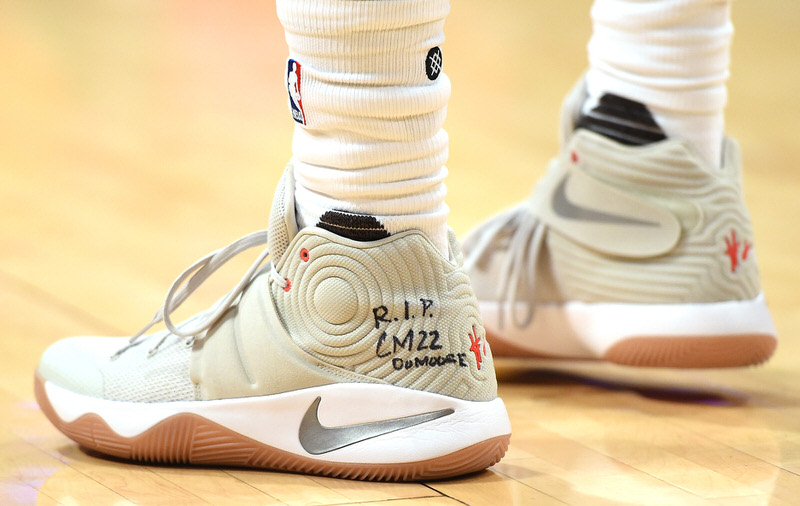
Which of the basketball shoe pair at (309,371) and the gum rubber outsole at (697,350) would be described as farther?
the gum rubber outsole at (697,350)

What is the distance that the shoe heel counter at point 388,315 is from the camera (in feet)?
2.72

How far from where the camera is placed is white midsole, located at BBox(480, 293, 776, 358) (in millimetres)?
1130

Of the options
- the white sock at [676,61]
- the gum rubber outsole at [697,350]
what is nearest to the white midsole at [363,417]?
the gum rubber outsole at [697,350]

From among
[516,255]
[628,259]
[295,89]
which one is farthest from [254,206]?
[295,89]

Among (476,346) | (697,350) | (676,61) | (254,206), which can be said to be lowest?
(254,206)

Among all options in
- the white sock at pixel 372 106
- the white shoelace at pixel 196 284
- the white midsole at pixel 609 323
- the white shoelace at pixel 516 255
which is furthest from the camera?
the white shoelace at pixel 516 255

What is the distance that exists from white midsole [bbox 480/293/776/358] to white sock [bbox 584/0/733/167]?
17 cm

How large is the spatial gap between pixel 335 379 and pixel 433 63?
0.25 meters

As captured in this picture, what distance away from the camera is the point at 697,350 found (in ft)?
3.72

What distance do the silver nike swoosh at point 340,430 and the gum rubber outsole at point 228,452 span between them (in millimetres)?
14

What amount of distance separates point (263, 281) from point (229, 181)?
1.41 meters

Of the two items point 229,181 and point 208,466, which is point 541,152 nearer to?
point 229,181

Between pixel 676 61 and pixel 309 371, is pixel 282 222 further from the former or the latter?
pixel 676 61

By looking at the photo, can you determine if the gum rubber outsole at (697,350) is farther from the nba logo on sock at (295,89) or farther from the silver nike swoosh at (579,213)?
the nba logo on sock at (295,89)
